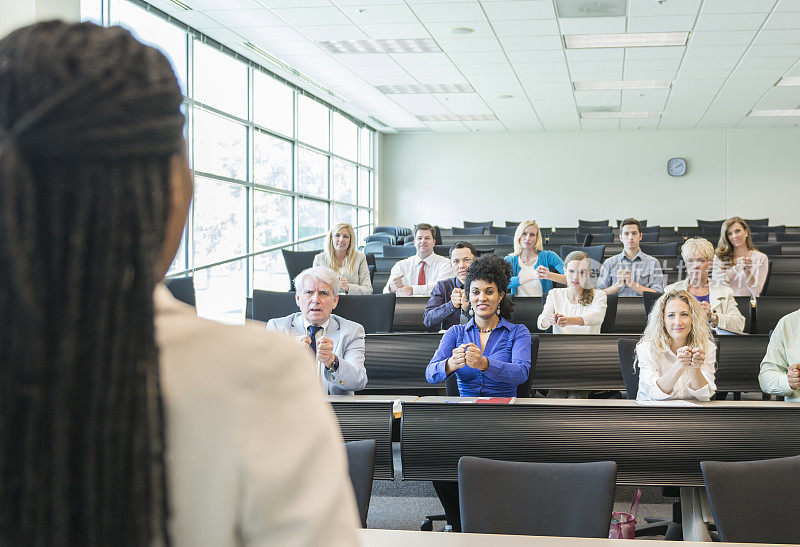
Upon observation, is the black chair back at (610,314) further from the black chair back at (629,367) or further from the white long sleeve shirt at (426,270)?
the white long sleeve shirt at (426,270)

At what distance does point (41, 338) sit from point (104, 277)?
0.06 metres

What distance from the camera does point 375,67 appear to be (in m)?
10.1

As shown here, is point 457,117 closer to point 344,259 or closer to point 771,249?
point 771,249

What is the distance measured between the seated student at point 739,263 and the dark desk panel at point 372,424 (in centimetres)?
410

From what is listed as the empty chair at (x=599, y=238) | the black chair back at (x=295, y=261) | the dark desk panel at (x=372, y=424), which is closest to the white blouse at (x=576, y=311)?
the dark desk panel at (x=372, y=424)

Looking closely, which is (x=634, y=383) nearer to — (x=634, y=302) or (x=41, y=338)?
(x=634, y=302)

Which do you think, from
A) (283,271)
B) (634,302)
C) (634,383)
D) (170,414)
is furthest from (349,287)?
(170,414)

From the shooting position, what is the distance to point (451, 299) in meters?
5.04

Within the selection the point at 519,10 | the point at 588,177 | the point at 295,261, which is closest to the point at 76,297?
the point at 295,261

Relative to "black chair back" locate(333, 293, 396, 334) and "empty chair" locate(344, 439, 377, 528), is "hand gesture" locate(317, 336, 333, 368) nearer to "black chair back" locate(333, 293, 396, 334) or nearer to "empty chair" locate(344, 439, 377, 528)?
"empty chair" locate(344, 439, 377, 528)

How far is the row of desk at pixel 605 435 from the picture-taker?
8.68 feet

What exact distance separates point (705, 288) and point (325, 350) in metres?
3.01

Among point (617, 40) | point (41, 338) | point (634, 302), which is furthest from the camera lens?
point (617, 40)

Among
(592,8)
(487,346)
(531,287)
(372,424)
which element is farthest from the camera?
(592,8)
